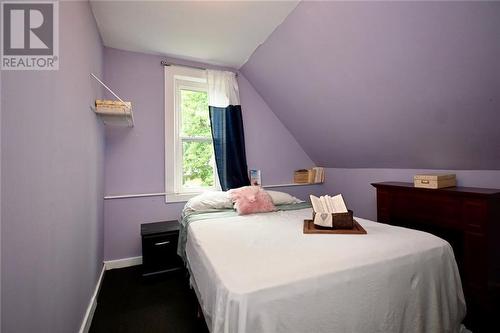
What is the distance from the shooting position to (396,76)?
1.87m

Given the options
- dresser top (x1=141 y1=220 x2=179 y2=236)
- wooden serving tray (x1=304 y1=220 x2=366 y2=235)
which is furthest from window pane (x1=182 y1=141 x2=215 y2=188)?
wooden serving tray (x1=304 y1=220 x2=366 y2=235)

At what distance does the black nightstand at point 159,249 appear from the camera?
2217mm

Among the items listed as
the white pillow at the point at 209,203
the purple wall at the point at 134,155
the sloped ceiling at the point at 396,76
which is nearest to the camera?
the sloped ceiling at the point at 396,76

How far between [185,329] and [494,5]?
2.88 m

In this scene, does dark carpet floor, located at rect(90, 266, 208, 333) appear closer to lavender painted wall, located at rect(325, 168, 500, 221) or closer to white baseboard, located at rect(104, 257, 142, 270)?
white baseboard, located at rect(104, 257, 142, 270)

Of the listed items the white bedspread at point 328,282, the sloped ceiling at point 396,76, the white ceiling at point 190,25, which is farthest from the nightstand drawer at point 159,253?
the sloped ceiling at point 396,76

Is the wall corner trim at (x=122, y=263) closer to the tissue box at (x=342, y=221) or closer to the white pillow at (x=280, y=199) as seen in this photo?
the white pillow at (x=280, y=199)

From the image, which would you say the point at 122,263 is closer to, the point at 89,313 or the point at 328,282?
the point at 89,313

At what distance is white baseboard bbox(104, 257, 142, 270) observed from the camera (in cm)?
249

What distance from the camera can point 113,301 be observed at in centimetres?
193

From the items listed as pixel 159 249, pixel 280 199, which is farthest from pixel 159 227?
pixel 280 199

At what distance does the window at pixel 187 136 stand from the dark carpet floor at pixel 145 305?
960mm

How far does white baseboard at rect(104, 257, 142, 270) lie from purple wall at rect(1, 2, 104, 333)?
2.95 ft

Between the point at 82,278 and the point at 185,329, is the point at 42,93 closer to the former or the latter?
the point at 82,278
